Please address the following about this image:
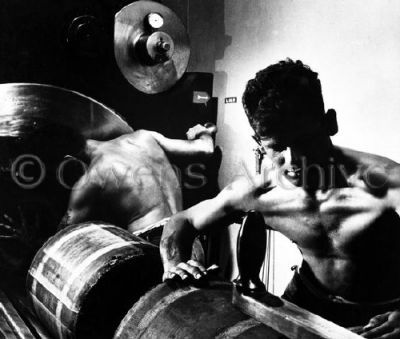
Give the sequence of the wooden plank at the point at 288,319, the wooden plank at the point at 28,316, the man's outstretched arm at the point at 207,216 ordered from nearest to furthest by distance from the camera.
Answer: the wooden plank at the point at 288,319 → the man's outstretched arm at the point at 207,216 → the wooden plank at the point at 28,316

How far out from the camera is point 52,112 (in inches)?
143

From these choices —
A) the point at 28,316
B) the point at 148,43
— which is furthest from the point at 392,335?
the point at 148,43

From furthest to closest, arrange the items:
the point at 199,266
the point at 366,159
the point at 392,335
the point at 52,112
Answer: the point at 52,112 < the point at 366,159 < the point at 199,266 < the point at 392,335

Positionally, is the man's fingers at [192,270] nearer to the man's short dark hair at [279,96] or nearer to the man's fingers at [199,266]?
the man's fingers at [199,266]

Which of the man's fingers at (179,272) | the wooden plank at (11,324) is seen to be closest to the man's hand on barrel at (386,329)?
the man's fingers at (179,272)

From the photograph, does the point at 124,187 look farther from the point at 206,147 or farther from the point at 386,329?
the point at 386,329

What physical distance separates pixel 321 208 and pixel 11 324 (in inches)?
76.8

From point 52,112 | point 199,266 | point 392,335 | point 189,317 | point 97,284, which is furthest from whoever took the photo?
point 52,112

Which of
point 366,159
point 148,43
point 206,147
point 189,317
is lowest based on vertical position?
point 189,317

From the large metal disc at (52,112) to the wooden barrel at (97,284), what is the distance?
1384 mm

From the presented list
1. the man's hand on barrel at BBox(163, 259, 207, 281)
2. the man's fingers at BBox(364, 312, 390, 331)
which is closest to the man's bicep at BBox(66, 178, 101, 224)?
the man's hand on barrel at BBox(163, 259, 207, 281)

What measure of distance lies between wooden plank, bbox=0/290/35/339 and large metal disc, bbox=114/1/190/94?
6.65 ft

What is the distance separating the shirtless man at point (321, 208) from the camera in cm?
229

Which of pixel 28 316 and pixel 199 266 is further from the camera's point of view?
pixel 28 316
